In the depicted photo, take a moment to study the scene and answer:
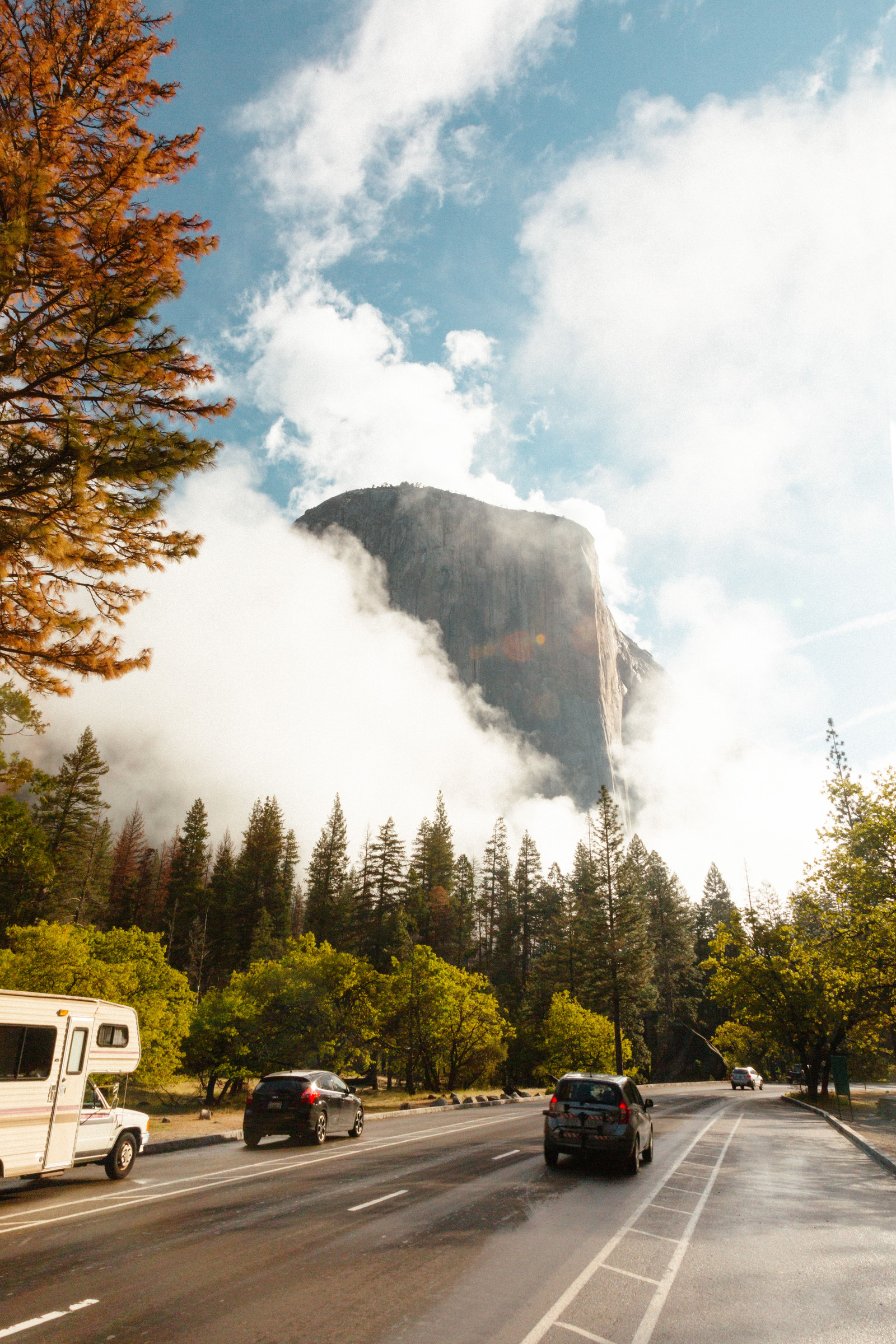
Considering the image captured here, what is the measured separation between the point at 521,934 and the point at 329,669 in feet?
280

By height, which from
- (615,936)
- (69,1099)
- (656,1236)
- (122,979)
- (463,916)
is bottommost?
A: (656,1236)

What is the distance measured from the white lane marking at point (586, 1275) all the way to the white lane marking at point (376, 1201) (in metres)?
3.28

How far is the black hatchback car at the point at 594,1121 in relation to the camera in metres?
12.8

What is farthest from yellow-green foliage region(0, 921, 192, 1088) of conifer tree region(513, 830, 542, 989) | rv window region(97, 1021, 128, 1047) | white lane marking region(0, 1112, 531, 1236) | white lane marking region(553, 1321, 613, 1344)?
conifer tree region(513, 830, 542, 989)

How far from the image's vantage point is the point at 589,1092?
43.6 feet

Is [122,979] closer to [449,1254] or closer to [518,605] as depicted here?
Answer: [449,1254]

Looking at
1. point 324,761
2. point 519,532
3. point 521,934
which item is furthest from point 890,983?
point 519,532

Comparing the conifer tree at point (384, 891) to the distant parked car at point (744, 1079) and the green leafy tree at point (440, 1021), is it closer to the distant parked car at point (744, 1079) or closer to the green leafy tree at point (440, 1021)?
the green leafy tree at point (440, 1021)

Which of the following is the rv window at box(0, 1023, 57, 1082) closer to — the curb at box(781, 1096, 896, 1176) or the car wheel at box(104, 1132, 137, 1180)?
the car wheel at box(104, 1132, 137, 1180)

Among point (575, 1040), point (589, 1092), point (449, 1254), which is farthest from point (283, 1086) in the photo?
point (575, 1040)

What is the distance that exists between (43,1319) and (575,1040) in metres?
50.2

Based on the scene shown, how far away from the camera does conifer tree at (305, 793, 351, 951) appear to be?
7481 centimetres

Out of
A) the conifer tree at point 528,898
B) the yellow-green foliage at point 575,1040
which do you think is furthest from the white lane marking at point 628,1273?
the conifer tree at point 528,898

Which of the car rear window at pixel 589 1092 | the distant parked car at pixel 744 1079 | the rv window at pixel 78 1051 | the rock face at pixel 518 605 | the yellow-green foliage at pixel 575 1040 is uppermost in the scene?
the rock face at pixel 518 605
